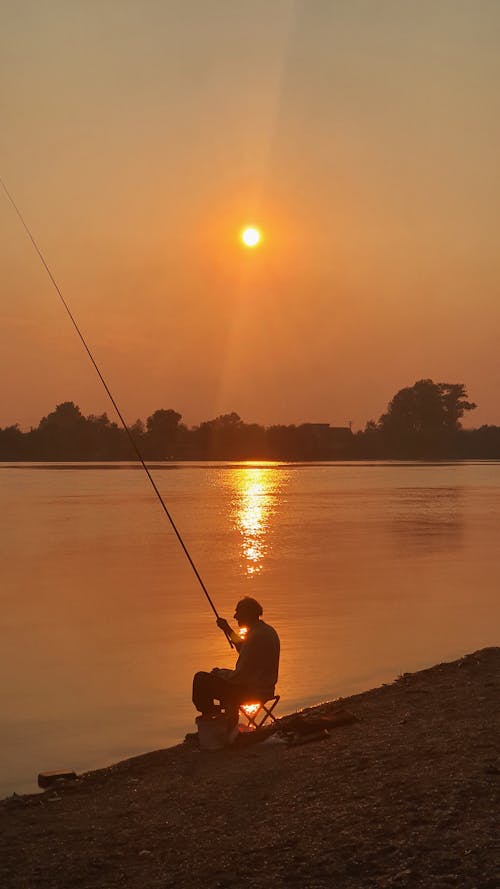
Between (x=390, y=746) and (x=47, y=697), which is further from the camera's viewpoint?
(x=47, y=697)

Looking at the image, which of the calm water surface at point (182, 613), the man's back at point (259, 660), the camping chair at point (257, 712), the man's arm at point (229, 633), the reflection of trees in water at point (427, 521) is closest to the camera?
the man's back at point (259, 660)

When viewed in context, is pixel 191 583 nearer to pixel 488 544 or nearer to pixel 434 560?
pixel 434 560

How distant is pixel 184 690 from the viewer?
12.5 meters

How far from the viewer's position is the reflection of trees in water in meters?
32.2

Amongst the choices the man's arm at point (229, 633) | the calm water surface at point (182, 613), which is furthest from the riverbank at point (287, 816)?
the calm water surface at point (182, 613)

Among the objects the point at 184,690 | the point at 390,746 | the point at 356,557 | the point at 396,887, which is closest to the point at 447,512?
the point at 356,557

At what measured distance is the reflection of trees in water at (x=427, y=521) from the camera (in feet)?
106

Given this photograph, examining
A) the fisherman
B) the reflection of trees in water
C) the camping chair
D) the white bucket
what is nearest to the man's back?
the fisherman

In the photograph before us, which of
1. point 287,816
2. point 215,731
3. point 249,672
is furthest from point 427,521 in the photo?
point 287,816

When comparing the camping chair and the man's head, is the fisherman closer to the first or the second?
the man's head

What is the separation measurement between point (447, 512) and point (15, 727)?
128ft

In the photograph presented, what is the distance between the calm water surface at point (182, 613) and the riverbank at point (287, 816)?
4.23 ft

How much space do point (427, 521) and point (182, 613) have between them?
25.2 meters

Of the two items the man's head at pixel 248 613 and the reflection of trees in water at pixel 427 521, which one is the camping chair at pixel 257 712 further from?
the reflection of trees in water at pixel 427 521
